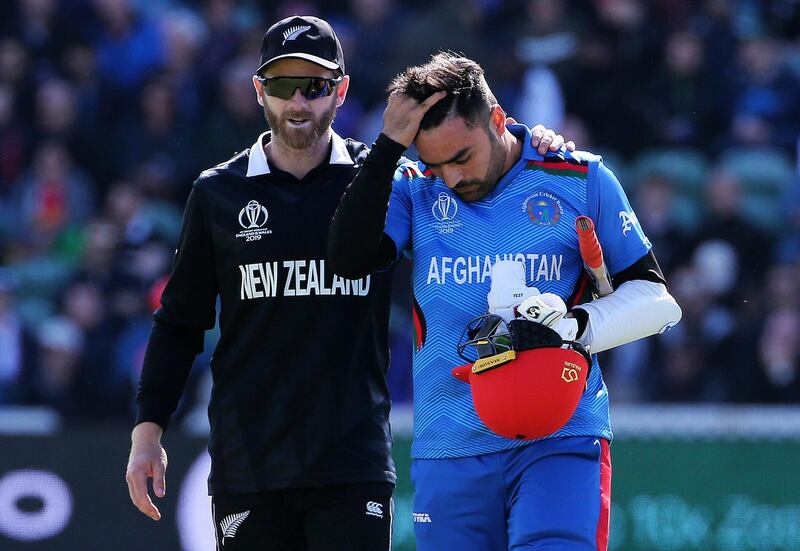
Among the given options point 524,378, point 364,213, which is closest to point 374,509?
point 524,378

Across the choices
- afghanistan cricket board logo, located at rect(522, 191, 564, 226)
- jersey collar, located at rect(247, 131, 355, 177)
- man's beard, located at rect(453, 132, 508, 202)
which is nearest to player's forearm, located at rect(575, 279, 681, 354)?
afghanistan cricket board logo, located at rect(522, 191, 564, 226)

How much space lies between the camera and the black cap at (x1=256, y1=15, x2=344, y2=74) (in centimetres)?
436

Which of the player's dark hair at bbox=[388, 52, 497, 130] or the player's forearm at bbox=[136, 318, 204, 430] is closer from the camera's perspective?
the player's dark hair at bbox=[388, 52, 497, 130]

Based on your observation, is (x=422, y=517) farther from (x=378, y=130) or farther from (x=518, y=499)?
(x=378, y=130)

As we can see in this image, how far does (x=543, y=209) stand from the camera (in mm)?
4223

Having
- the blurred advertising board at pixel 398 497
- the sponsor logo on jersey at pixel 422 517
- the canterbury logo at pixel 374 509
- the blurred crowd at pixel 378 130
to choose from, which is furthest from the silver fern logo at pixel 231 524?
the blurred crowd at pixel 378 130

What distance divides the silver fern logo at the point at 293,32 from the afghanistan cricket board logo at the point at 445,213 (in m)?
0.71

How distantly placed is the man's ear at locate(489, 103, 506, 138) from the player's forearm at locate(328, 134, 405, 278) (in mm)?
330

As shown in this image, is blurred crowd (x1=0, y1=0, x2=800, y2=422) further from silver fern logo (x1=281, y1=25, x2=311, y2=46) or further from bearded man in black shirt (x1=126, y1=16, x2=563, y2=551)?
silver fern logo (x1=281, y1=25, x2=311, y2=46)

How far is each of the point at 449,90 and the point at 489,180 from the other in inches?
12.8

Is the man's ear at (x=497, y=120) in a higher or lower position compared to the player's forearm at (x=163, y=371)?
higher

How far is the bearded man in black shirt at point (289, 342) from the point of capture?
4273 mm

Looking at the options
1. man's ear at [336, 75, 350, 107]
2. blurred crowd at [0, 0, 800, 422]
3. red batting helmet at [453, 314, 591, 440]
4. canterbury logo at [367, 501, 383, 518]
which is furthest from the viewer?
blurred crowd at [0, 0, 800, 422]

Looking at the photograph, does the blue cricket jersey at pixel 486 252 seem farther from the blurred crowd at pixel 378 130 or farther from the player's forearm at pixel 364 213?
the blurred crowd at pixel 378 130
